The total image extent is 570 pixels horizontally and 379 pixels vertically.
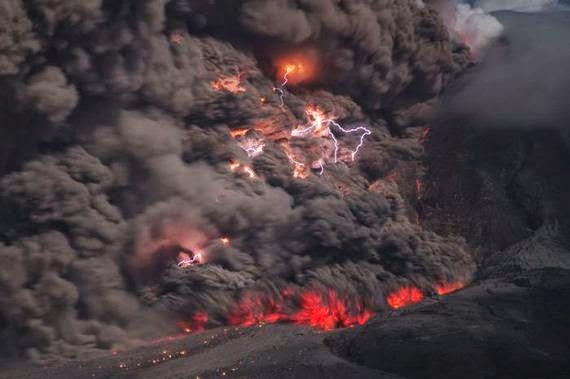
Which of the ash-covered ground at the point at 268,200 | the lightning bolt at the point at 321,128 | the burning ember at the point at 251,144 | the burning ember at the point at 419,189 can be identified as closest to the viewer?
the ash-covered ground at the point at 268,200

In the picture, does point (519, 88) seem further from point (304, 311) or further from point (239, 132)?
point (304, 311)

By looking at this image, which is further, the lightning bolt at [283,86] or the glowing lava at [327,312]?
the lightning bolt at [283,86]

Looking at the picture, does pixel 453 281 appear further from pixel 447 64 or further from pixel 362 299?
pixel 447 64

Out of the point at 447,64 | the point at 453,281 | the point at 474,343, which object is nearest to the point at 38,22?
the point at 474,343

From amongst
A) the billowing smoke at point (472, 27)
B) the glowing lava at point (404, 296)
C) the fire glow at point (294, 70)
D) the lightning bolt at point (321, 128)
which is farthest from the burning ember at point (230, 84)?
the billowing smoke at point (472, 27)

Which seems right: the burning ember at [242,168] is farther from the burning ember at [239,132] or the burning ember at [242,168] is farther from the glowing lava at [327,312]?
the glowing lava at [327,312]

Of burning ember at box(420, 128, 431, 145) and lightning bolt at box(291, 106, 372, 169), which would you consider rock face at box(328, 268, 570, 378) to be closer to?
lightning bolt at box(291, 106, 372, 169)

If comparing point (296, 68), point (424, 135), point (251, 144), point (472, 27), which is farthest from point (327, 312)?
point (472, 27)
